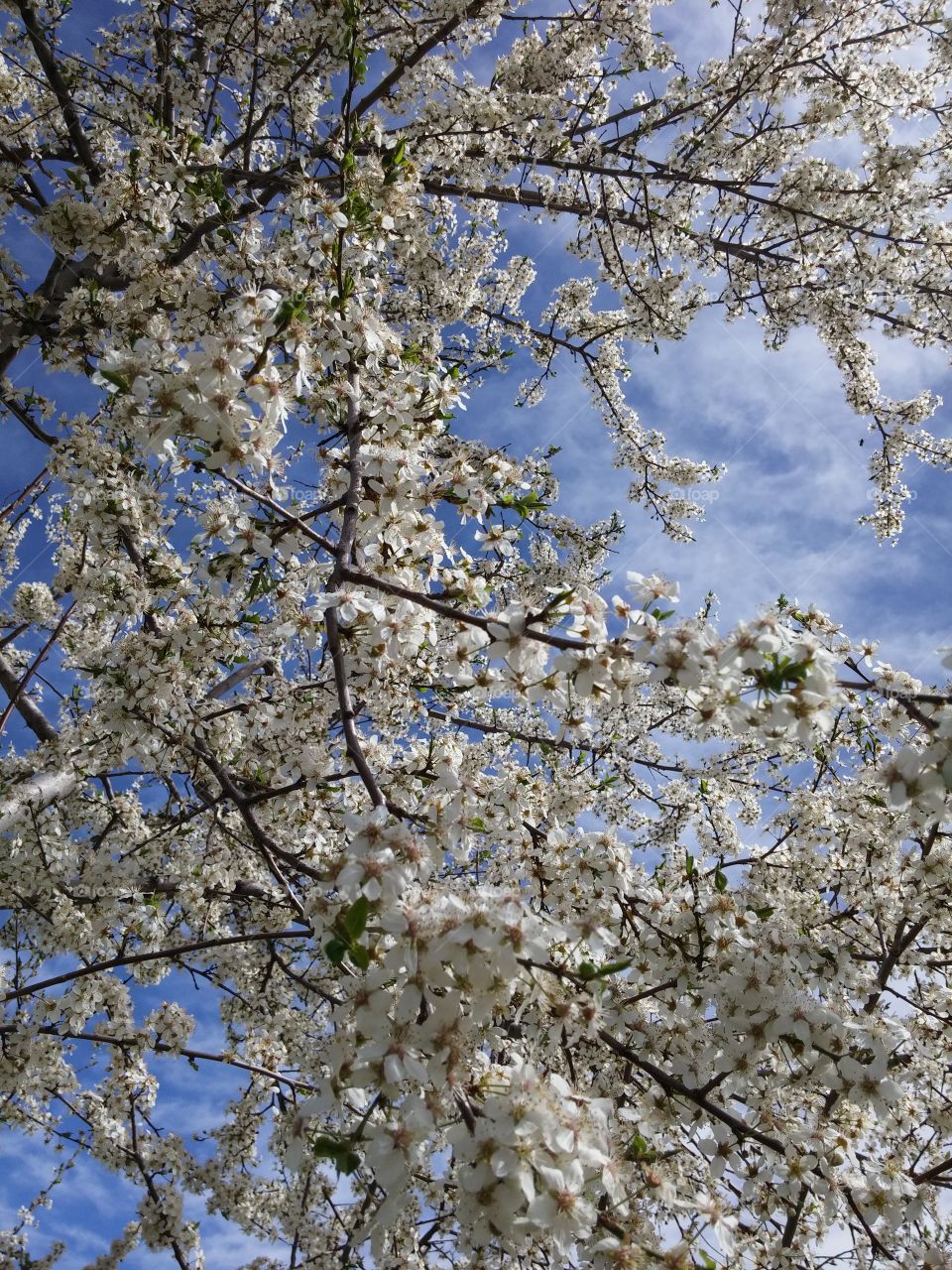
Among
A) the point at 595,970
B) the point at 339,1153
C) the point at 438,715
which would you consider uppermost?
the point at 438,715

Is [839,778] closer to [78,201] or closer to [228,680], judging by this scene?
[228,680]

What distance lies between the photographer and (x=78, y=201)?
429 centimetres

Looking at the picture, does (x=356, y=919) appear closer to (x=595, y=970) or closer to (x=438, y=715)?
(x=595, y=970)

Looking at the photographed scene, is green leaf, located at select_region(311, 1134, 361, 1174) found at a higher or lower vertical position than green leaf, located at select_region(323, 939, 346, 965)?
lower

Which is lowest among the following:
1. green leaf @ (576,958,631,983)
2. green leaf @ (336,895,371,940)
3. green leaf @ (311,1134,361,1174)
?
green leaf @ (311,1134,361,1174)

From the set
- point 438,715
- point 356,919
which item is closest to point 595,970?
point 356,919

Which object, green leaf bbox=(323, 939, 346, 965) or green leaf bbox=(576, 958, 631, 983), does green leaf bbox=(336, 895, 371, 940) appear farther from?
green leaf bbox=(576, 958, 631, 983)

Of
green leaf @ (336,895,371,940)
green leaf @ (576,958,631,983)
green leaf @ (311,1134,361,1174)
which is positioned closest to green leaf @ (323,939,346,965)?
green leaf @ (336,895,371,940)

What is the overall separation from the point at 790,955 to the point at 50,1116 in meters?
6.17

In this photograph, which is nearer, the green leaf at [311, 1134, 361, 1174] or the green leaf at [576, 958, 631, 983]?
the green leaf at [311, 1134, 361, 1174]

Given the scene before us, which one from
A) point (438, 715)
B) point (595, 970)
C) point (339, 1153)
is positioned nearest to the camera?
point (339, 1153)

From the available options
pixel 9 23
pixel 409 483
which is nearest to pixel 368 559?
pixel 409 483

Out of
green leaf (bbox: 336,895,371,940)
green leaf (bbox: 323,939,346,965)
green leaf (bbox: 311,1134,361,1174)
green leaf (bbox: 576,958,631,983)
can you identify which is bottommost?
green leaf (bbox: 311,1134,361,1174)

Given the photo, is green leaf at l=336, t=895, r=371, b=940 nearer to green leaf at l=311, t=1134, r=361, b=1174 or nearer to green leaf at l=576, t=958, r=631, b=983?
green leaf at l=311, t=1134, r=361, b=1174
